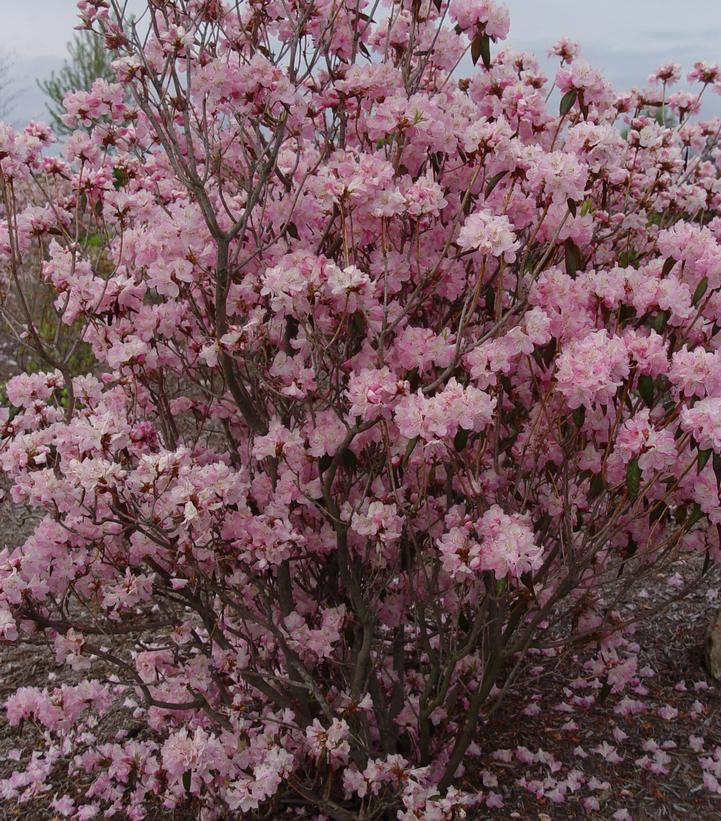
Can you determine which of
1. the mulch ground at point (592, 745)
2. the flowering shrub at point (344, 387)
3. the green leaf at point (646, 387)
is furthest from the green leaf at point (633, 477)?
the mulch ground at point (592, 745)

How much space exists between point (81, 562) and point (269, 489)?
646mm

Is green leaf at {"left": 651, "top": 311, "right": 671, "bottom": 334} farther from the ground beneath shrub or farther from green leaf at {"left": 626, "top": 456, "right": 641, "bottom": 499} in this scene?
the ground beneath shrub

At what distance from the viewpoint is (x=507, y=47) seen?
3375 millimetres

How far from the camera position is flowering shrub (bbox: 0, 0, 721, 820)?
94.0 inches

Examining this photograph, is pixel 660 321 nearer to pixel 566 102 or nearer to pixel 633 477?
pixel 633 477

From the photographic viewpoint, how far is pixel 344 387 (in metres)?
2.71

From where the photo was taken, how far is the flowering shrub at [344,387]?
2.39m

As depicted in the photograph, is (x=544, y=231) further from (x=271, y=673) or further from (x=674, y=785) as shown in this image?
(x=674, y=785)

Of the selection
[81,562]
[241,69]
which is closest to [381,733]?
[81,562]

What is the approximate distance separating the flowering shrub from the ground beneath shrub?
27 cm

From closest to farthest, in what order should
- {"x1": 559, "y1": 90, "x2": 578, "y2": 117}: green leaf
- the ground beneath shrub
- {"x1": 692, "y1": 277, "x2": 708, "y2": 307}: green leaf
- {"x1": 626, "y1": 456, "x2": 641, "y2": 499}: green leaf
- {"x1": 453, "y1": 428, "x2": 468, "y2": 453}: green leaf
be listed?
{"x1": 626, "y1": 456, "x2": 641, "y2": 499}: green leaf, {"x1": 453, "y1": 428, "x2": 468, "y2": 453}: green leaf, {"x1": 692, "y1": 277, "x2": 708, "y2": 307}: green leaf, {"x1": 559, "y1": 90, "x2": 578, "y2": 117}: green leaf, the ground beneath shrub

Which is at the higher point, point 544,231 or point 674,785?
point 544,231

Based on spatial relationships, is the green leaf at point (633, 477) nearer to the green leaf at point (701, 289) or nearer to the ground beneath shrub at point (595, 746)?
the green leaf at point (701, 289)

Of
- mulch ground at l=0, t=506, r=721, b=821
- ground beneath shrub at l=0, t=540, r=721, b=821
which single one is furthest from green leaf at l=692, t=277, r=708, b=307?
ground beneath shrub at l=0, t=540, r=721, b=821
